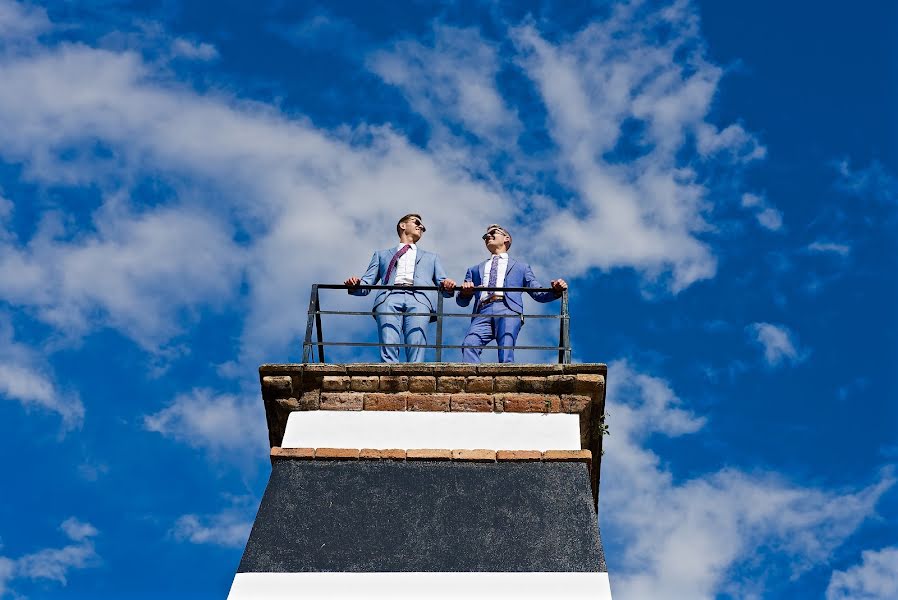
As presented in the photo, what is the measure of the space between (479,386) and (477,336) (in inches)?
39.1

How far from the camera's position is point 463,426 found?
8367 millimetres

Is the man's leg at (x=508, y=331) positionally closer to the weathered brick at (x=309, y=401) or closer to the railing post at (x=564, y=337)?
the railing post at (x=564, y=337)

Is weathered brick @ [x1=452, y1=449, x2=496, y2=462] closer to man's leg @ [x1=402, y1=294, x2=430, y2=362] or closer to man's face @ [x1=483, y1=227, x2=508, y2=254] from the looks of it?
man's leg @ [x1=402, y1=294, x2=430, y2=362]

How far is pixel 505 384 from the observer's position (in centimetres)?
860

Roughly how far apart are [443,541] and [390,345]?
2.06 metres

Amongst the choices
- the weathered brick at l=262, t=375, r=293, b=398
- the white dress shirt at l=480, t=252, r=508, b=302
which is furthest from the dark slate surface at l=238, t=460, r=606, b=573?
the white dress shirt at l=480, t=252, r=508, b=302

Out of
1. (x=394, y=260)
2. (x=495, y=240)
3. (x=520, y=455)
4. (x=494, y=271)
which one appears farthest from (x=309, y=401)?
(x=495, y=240)

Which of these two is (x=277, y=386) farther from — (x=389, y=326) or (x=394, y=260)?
(x=394, y=260)

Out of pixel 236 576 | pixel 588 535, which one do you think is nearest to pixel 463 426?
pixel 588 535

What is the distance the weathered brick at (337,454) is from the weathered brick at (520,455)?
1092 millimetres

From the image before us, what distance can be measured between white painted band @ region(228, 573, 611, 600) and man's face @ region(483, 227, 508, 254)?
4.12 meters

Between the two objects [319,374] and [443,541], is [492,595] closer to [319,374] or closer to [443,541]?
[443,541]

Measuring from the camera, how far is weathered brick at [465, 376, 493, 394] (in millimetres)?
8586

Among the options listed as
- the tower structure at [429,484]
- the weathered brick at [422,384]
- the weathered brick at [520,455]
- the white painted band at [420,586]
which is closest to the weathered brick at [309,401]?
the tower structure at [429,484]
